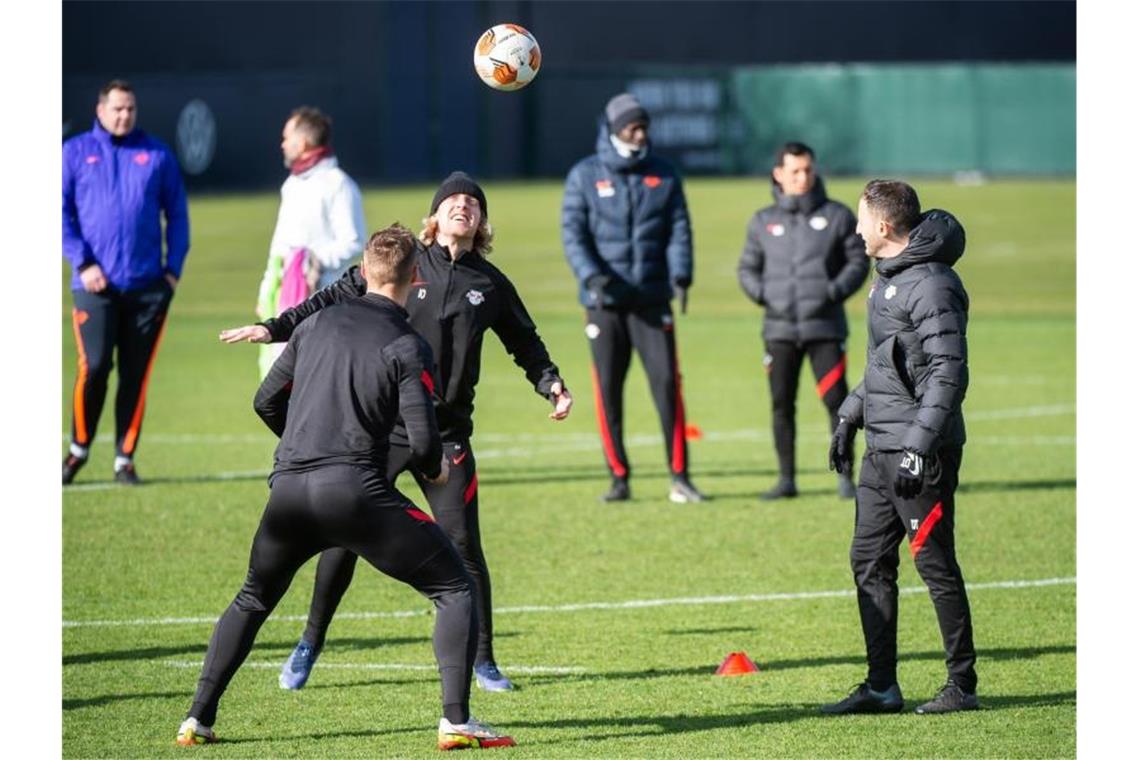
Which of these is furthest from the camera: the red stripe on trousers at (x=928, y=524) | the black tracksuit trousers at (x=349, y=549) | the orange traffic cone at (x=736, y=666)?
the orange traffic cone at (x=736, y=666)

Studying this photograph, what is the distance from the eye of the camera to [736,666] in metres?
8.73

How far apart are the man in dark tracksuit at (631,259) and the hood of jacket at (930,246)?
5547 mm

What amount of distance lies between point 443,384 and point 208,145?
4109 cm

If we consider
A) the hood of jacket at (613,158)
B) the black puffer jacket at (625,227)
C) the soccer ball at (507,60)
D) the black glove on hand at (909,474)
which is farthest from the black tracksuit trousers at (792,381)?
the black glove on hand at (909,474)

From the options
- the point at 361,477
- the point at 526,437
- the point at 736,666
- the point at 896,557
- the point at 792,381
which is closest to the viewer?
the point at 361,477

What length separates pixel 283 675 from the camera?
336 inches

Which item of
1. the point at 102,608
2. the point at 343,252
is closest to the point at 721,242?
the point at 343,252

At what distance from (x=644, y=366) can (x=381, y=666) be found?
5027mm

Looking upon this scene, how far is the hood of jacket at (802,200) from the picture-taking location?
13547 millimetres

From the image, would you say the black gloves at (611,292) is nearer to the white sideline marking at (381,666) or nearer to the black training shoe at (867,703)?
the white sideline marking at (381,666)

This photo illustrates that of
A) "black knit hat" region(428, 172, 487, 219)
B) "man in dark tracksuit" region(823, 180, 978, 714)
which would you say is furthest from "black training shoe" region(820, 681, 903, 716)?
"black knit hat" region(428, 172, 487, 219)

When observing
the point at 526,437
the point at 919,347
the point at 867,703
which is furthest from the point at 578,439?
the point at 919,347

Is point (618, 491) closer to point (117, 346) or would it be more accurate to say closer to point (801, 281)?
point (801, 281)

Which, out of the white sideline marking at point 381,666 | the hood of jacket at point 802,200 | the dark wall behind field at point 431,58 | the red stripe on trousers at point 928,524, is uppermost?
the dark wall behind field at point 431,58
